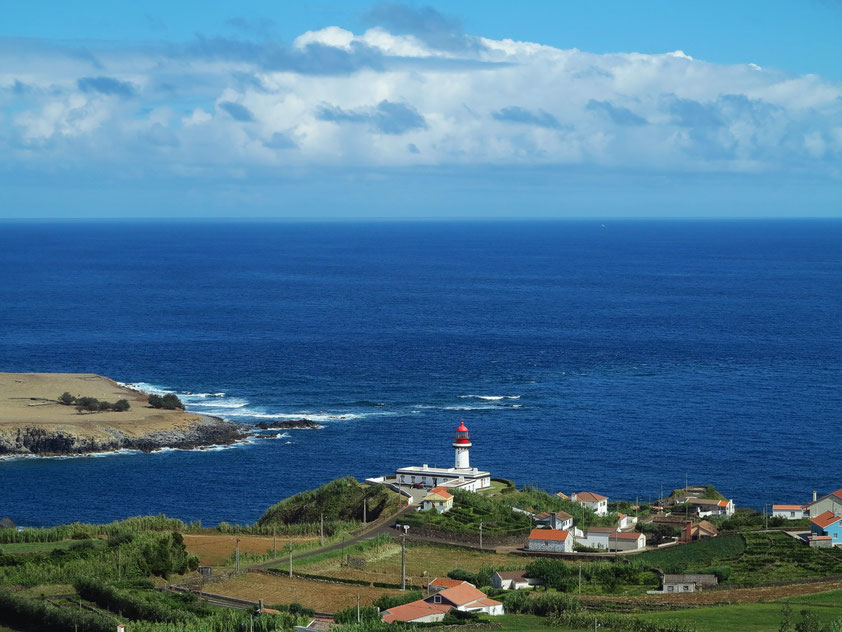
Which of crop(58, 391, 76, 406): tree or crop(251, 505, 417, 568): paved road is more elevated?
crop(58, 391, 76, 406): tree

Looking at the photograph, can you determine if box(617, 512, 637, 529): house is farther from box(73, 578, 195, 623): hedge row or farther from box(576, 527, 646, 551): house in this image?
box(73, 578, 195, 623): hedge row

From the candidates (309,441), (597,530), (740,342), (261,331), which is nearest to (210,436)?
(309,441)

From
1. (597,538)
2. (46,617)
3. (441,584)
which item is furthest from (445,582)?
(46,617)

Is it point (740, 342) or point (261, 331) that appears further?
point (261, 331)

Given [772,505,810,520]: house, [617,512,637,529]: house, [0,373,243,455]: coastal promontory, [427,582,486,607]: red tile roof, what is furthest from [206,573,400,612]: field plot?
[0,373,243,455]: coastal promontory

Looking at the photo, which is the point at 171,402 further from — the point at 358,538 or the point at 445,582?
the point at 445,582

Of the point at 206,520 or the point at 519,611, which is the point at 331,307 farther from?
the point at 519,611

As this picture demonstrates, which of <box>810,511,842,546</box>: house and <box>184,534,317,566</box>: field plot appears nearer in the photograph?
<box>184,534,317,566</box>: field plot
